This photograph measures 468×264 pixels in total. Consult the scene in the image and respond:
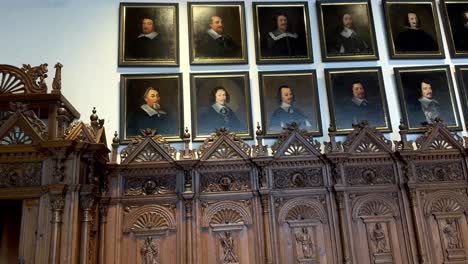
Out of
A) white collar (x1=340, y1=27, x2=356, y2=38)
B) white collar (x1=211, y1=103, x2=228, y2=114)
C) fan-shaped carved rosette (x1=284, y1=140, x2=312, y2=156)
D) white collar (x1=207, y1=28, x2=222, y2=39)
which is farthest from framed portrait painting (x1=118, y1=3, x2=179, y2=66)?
white collar (x1=340, y1=27, x2=356, y2=38)

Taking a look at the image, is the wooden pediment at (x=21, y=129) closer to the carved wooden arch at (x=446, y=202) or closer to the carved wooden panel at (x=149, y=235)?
the carved wooden panel at (x=149, y=235)

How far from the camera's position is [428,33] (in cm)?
781

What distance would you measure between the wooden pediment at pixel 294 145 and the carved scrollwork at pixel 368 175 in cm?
58

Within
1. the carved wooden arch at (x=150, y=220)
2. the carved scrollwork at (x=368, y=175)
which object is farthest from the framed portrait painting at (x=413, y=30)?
the carved wooden arch at (x=150, y=220)

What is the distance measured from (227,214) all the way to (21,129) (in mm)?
2978

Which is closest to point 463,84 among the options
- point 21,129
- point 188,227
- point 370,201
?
point 370,201

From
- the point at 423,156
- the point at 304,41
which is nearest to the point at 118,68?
the point at 304,41

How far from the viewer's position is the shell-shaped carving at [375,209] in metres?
6.41

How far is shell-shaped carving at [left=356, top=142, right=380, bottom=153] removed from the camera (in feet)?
21.7

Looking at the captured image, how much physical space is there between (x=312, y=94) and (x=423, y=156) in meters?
1.96

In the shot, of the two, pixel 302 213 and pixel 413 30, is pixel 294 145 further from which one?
pixel 413 30

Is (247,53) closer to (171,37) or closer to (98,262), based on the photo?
(171,37)

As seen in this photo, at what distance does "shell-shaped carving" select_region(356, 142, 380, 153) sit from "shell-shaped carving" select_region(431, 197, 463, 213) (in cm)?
117

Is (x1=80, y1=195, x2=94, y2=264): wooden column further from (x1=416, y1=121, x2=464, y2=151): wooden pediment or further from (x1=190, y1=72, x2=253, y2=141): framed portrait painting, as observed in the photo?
(x1=416, y1=121, x2=464, y2=151): wooden pediment
